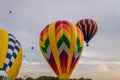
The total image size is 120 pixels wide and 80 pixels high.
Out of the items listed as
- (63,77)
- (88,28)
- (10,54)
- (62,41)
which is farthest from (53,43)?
(88,28)

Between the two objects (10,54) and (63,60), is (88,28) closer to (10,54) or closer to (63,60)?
(63,60)

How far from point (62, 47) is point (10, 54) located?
744 centimetres

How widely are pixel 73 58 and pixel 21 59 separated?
21.4 feet

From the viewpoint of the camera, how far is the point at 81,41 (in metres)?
40.3

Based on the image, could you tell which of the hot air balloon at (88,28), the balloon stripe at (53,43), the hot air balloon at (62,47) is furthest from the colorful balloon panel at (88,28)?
the balloon stripe at (53,43)

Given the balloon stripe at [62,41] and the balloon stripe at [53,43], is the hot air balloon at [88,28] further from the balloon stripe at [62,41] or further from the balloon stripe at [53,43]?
the balloon stripe at [62,41]

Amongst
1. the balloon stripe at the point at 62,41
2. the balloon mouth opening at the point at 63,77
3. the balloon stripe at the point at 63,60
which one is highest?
the balloon stripe at the point at 62,41

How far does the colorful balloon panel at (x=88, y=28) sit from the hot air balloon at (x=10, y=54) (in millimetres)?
19181

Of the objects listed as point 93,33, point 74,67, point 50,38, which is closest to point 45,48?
point 50,38

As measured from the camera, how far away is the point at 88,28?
5359 centimetres

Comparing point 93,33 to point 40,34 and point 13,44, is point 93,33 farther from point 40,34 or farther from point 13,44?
point 13,44

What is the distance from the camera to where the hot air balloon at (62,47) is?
3850cm

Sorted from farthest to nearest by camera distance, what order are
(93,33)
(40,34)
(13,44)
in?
(93,33) < (40,34) < (13,44)

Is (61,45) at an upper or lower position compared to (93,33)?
upper
